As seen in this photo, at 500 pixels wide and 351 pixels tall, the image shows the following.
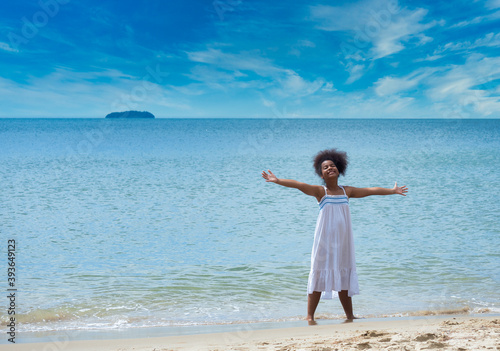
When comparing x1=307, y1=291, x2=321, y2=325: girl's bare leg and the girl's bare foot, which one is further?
the girl's bare foot

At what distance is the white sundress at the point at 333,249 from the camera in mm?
5426

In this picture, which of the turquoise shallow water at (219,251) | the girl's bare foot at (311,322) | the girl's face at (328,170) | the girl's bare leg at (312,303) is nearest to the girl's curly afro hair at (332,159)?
the girl's face at (328,170)

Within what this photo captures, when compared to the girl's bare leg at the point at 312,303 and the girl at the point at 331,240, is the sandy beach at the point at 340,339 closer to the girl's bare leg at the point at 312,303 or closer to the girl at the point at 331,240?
the girl's bare leg at the point at 312,303

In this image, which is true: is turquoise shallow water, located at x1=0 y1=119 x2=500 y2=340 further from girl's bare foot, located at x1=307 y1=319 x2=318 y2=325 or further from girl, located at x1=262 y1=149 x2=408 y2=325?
girl, located at x1=262 y1=149 x2=408 y2=325

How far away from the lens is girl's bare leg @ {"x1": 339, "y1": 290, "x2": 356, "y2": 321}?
5.71 m

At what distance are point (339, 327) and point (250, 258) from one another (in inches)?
151

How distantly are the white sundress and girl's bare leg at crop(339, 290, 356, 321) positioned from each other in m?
0.18

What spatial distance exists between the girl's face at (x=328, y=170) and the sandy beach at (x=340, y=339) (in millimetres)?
1738

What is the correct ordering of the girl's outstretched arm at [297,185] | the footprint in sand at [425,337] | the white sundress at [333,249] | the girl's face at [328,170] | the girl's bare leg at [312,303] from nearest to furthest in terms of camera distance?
1. the footprint in sand at [425,337]
2. the girl's outstretched arm at [297,185]
3. the white sundress at [333,249]
4. the girl's face at [328,170]
5. the girl's bare leg at [312,303]

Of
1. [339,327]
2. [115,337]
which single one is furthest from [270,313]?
[115,337]

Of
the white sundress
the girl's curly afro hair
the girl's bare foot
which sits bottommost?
the girl's bare foot

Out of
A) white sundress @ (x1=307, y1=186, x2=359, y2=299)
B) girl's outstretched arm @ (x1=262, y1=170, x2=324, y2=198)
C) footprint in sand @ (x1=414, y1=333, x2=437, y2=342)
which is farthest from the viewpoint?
white sundress @ (x1=307, y1=186, x2=359, y2=299)

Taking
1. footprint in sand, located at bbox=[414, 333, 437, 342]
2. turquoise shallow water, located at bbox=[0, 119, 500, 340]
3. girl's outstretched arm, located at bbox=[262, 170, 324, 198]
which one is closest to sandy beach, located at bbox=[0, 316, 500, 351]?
footprint in sand, located at bbox=[414, 333, 437, 342]

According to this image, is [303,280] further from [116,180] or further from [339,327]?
[116,180]
